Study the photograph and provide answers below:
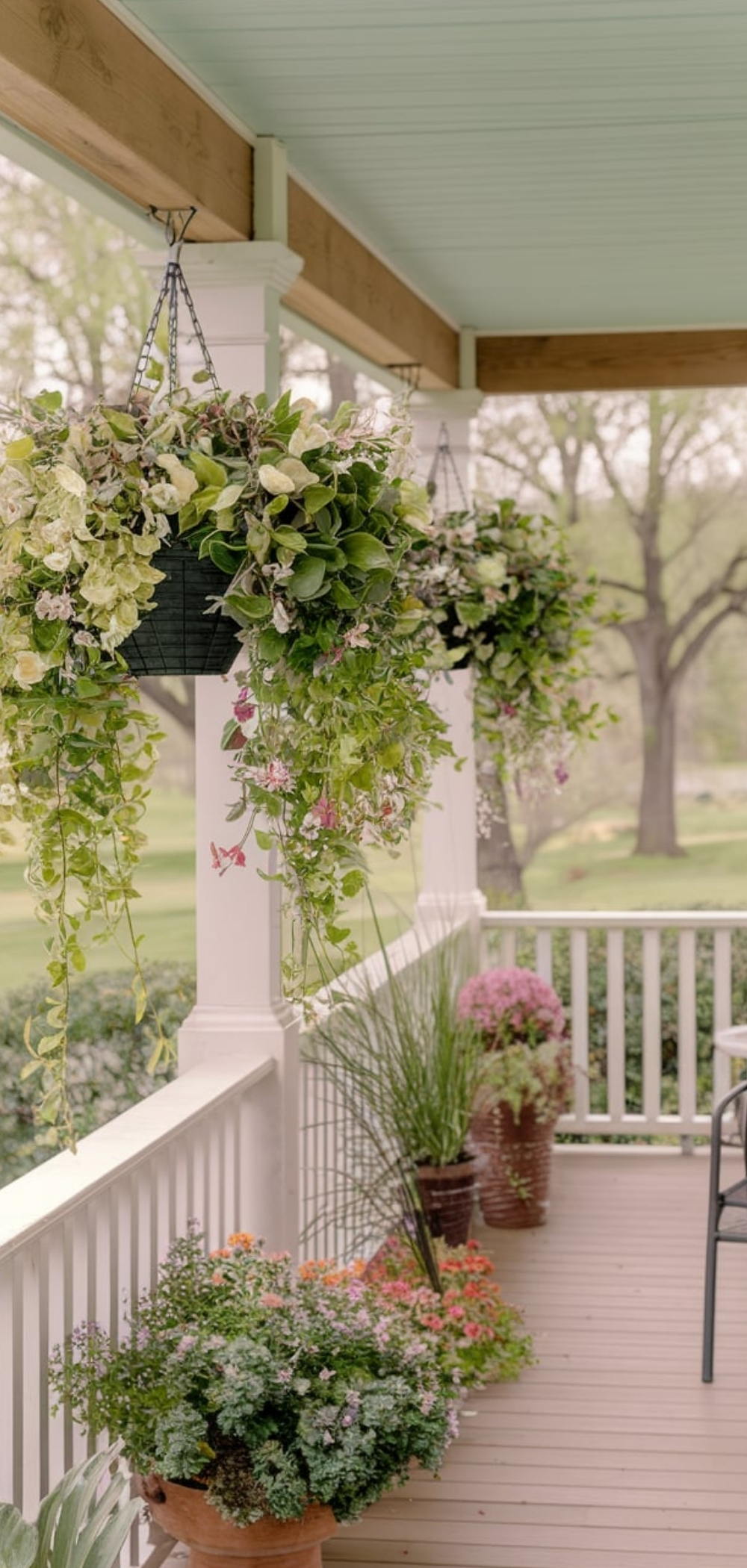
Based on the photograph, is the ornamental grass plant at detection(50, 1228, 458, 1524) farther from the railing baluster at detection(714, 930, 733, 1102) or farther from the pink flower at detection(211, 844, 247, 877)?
the railing baluster at detection(714, 930, 733, 1102)

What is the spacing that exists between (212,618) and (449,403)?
395cm

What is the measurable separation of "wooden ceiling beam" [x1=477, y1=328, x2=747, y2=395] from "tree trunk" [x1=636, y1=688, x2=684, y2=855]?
281 inches

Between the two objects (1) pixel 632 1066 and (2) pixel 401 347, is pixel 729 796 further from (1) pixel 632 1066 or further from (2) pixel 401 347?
(2) pixel 401 347

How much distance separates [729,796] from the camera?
43.6ft

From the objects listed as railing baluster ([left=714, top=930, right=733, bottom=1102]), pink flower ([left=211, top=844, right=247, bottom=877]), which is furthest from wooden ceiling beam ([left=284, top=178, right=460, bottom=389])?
railing baluster ([left=714, top=930, right=733, bottom=1102])

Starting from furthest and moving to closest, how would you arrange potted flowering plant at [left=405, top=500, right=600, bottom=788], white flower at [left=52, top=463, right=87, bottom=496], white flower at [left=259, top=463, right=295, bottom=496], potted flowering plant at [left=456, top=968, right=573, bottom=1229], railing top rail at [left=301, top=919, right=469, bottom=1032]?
potted flowering plant at [left=456, top=968, right=573, bottom=1229], railing top rail at [left=301, top=919, right=469, bottom=1032], potted flowering plant at [left=405, top=500, right=600, bottom=788], white flower at [left=259, top=463, right=295, bottom=496], white flower at [left=52, top=463, right=87, bottom=496]

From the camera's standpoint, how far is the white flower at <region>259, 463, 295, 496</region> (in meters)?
2.11

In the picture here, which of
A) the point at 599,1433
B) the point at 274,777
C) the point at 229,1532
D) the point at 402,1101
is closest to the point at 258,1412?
the point at 229,1532

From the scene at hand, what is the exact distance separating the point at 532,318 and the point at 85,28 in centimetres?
324

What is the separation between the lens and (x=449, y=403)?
6023 millimetres

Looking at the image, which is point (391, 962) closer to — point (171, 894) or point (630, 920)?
point (630, 920)

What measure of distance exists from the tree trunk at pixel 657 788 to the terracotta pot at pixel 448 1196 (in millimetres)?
8462

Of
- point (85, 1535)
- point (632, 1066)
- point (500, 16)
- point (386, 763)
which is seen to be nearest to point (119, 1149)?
point (85, 1535)

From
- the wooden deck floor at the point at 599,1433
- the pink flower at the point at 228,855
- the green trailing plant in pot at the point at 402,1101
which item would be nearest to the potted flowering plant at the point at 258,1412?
the wooden deck floor at the point at 599,1433
